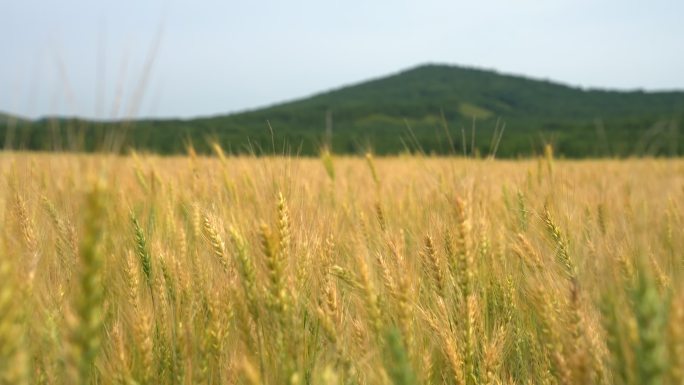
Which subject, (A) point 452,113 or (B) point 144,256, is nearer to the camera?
(B) point 144,256

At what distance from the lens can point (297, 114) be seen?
57562mm

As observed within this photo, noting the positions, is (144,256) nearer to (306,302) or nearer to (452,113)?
(306,302)

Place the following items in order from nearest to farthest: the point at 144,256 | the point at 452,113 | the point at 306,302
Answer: the point at 306,302 → the point at 144,256 → the point at 452,113

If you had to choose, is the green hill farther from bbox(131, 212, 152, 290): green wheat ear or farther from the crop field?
bbox(131, 212, 152, 290): green wheat ear

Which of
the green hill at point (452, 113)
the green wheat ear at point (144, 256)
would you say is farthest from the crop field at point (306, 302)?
the green hill at point (452, 113)

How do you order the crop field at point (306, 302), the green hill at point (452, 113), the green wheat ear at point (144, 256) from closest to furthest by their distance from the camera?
the crop field at point (306, 302) < the green wheat ear at point (144, 256) < the green hill at point (452, 113)

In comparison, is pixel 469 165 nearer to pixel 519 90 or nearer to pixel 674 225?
pixel 674 225

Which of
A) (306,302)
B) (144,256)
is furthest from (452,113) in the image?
(306,302)

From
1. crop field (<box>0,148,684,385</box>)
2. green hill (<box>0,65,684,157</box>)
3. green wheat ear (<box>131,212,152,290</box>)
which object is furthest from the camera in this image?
green hill (<box>0,65,684,157</box>)

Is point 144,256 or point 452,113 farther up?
point 452,113

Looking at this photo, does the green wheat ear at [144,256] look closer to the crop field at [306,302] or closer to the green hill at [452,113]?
the crop field at [306,302]

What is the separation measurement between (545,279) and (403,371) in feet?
2.50

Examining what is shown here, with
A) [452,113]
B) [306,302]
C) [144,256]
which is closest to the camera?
[306,302]

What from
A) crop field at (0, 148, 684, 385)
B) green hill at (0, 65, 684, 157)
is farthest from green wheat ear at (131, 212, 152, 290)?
green hill at (0, 65, 684, 157)
